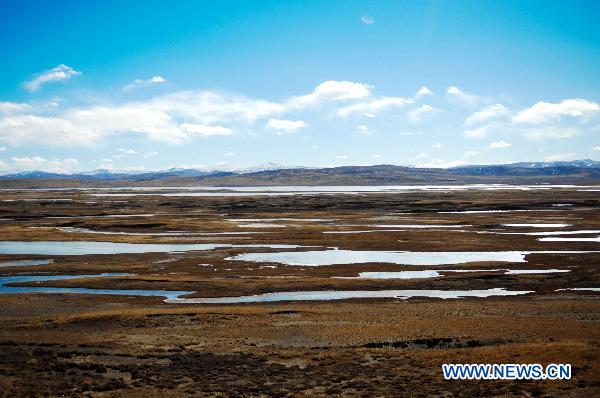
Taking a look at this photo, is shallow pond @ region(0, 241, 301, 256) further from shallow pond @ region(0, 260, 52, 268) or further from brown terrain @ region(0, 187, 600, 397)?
shallow pond @ region(0, 260, 52, 268)

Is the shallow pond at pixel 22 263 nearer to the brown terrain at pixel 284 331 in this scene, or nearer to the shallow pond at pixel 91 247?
the brown terrain at pixel 284 331

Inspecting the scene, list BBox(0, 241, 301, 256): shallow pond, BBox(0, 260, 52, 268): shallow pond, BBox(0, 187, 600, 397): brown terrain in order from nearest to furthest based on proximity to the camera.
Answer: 1. BBox(0, 187, 600, 397): brown terrain
2. BBox(0, 260, 52, 268): shallow pond
3. BBox(0, 241, 301, 256): shallow pond

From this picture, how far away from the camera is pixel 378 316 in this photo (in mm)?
25766

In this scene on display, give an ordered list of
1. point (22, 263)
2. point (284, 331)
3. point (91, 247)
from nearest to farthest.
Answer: point (284, 331)
point (22, 263)
point (91, 247)

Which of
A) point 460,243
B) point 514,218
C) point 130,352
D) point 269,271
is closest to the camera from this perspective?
point 130,352

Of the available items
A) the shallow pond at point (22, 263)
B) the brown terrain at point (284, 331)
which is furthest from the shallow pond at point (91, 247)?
the shallow pond at point (22, 263)

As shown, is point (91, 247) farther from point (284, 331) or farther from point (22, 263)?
point (284, 331)

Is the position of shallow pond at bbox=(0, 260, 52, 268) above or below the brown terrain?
above

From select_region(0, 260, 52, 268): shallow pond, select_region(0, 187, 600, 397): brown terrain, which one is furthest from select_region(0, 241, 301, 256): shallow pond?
select_region(0, 260, 52, 268): shallow pond

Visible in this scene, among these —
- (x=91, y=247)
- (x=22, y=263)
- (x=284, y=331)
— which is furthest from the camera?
(x=91, y=247)

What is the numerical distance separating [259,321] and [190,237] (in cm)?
3913

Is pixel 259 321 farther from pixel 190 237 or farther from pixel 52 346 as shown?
pixel 190 237

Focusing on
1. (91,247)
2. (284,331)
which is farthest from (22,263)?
(284,331)

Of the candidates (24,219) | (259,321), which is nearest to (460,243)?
(259,321)
